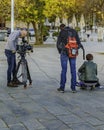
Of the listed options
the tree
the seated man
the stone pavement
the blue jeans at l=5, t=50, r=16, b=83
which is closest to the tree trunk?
the tree

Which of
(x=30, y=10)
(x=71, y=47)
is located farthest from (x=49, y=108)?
(x=30, y=10)

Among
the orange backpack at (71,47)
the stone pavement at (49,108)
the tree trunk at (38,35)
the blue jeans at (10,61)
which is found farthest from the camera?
the tree trunk at (38,35)

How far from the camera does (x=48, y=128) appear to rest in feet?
22.8

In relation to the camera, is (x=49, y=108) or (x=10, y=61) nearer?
(x=49, y=108)

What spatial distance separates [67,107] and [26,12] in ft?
85.8

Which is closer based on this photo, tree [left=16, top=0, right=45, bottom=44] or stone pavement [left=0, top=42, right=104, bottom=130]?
stone pavement [left=0, top=42, right=104, bottom=130]

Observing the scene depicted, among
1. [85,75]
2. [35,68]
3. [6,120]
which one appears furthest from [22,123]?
[35,68]

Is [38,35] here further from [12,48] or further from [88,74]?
[88,74]

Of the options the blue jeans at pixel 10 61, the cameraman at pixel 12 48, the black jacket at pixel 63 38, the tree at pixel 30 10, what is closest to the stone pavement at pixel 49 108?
the cameraman at pixel 12 48

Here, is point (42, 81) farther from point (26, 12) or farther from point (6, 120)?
point (26, 12)

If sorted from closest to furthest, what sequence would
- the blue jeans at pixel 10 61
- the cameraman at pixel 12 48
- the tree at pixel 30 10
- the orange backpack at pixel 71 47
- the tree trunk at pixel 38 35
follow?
the orange backpack at pixel 71 47 < the cameraman at pixel 12 48 < the blue jeans at pixel 10 61 < the tree at pixel 30 10 < the tree trunk at pixel 38 35

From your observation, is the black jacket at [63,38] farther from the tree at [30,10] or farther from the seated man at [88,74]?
the tree at [30,10]

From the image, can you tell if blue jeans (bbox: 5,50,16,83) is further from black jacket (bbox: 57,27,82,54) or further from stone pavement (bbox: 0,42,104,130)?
black jacket (bbox: 57,27,82,54)

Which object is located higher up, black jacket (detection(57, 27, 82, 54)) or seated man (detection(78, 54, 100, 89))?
black jacket (detection(57, 27, 82, 54))
